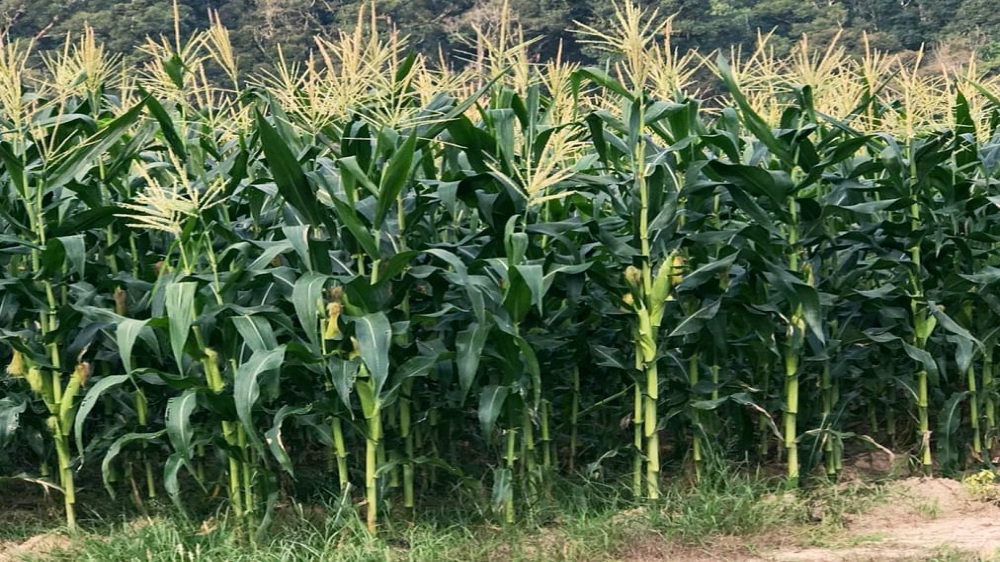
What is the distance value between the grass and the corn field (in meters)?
0.16

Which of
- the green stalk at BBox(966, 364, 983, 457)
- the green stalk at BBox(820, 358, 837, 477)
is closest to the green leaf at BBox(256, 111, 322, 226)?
the green stalk at BBox(820, 358, 837, 477)

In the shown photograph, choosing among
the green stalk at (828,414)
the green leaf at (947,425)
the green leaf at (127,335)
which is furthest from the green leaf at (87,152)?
the green leaf at (947,425)

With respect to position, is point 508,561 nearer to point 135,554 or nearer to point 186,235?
point 135,554

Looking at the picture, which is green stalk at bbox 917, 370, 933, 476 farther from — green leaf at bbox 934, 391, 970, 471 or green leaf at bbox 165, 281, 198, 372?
green leaf at bbox 165, 281, 198, 372

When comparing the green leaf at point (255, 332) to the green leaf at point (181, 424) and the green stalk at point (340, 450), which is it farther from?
the green stalk at point (340, 450)

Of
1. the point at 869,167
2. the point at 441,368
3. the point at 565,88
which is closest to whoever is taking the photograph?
the point at 441,368

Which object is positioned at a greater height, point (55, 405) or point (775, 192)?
point (775, 192)

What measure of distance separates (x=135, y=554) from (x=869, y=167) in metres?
3.78

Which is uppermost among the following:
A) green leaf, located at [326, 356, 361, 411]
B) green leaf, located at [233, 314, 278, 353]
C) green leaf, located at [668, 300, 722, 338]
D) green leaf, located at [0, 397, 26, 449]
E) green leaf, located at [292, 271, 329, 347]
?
green leaf, located at [292, 271, 329, 347]

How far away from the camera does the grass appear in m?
4.64

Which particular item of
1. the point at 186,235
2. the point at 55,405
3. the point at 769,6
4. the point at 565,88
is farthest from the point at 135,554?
the point at 769,6

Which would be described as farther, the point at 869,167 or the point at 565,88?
the point at 565,88

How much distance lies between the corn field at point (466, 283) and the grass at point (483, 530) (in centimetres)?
16

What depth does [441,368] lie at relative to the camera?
16.5ft
